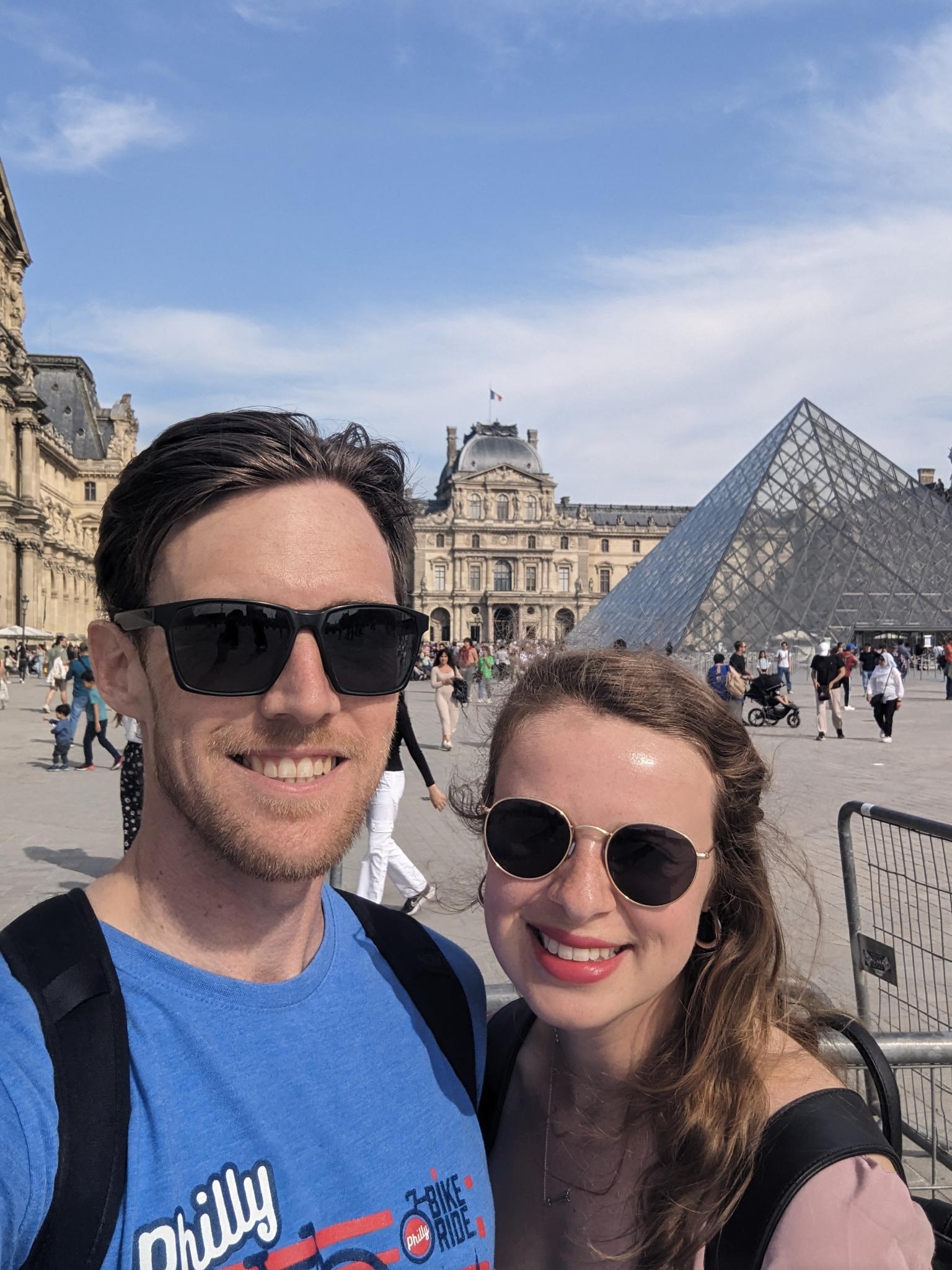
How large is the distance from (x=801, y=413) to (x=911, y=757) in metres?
24.8

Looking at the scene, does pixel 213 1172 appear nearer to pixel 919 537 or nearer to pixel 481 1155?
pixel 481 1155

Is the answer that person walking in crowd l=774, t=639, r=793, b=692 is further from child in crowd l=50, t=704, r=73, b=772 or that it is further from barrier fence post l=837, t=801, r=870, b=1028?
barrier fence post l=837, t=801, r=870, b=1028

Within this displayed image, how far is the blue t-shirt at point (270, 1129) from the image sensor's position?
894 millimetres

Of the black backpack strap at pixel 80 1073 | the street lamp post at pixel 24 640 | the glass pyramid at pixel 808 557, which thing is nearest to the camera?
the black backpack strap at pixel 80 1073

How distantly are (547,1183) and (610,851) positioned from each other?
0.48 meters

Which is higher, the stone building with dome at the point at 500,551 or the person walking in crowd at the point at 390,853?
the stone building with dome at the point at 500,551

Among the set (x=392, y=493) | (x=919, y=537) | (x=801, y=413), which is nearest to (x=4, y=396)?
(x=801, y=413)

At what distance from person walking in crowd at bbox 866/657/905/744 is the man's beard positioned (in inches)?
494

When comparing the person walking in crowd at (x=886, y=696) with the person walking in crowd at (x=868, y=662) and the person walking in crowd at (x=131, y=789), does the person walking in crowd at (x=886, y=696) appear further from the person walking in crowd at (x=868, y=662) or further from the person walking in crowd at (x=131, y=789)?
the person walking in crowd at (x=131, y=789)

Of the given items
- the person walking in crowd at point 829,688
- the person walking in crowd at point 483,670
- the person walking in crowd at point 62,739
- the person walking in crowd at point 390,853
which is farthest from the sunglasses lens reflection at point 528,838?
the person walking in crowd at point 483,670

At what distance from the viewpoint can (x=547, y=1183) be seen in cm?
134

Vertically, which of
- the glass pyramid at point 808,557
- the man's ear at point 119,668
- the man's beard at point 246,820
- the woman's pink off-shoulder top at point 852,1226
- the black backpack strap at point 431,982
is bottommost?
the woman's pink off-shoulder top at point 852,1226

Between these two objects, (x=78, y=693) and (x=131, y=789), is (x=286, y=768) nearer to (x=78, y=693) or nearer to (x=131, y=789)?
(x=131, y=789)

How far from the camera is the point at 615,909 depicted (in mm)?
1252
